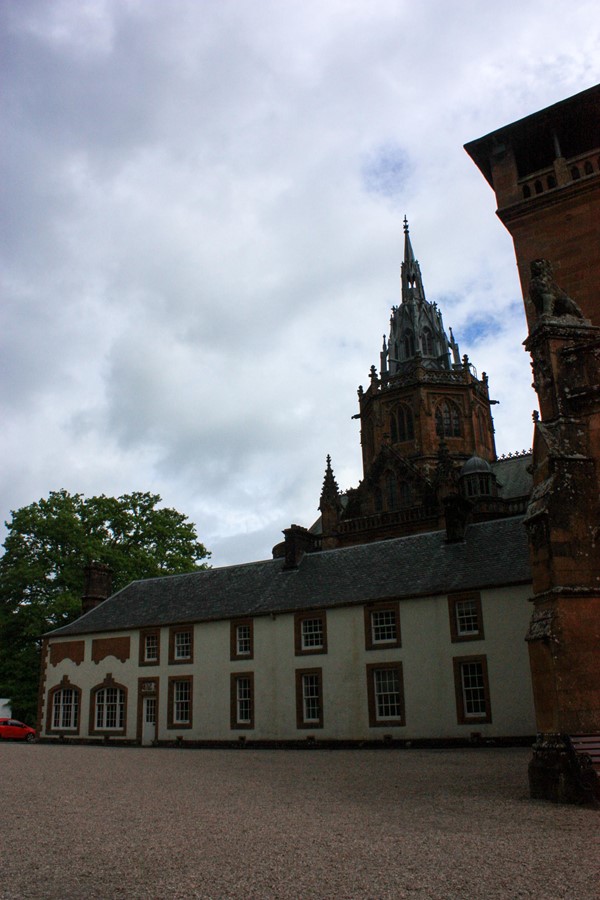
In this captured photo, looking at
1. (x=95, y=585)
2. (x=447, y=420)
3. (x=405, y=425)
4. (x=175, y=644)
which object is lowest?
(x=175, y=644)

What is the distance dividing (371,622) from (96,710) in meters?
14.5

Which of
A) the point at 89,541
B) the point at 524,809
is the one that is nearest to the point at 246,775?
the point at 524,809

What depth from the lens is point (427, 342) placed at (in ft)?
203

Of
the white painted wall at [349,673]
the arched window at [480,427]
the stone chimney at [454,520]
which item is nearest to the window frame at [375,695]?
the white painted wall at [349,673]

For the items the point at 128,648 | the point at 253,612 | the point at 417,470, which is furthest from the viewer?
the point at 417,470

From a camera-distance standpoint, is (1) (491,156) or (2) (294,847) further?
(1) (491,156)

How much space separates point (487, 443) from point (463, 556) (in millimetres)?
29607

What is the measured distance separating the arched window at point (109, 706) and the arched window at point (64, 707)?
1104 millimetres

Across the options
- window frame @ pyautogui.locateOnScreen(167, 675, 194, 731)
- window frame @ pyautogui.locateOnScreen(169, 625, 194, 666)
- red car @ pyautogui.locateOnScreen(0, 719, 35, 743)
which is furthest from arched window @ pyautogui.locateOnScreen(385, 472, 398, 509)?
red car @ pyautogui.locateOnScreen(0, 719, 35, 743)

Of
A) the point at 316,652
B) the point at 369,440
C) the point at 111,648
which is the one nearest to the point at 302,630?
the point at 316,652

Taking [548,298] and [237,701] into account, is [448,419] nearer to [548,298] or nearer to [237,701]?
[237,701]

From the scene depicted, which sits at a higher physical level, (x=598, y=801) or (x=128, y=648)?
(x=128, y=648)

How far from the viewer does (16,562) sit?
40.9m

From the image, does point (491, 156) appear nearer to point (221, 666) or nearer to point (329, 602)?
point (329, 602)
